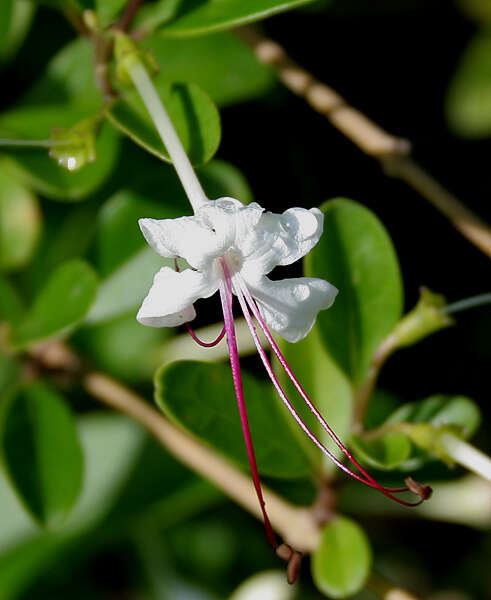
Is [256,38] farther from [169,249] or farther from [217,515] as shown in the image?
[217,515]

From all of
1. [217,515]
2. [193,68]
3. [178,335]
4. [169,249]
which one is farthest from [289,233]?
[217,515]

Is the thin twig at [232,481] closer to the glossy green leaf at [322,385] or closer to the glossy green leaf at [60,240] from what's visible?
the glossy green leaf at [322,385]

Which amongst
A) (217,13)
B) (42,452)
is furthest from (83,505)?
(217,13)

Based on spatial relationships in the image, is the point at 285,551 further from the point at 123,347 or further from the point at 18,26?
the point at 18,26

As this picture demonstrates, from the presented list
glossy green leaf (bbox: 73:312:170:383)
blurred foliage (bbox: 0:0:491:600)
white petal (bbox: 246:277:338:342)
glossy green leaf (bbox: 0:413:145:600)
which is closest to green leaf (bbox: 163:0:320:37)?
blurred foliage (bbox: 0:0:491:600)

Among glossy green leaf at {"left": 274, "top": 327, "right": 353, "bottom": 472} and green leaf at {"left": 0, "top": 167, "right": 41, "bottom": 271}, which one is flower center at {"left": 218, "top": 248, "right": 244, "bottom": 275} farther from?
green leaf at {"left": 0, "top": 167, "right": 41, "bottom": 271}

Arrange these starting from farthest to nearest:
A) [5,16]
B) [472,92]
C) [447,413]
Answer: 1. [472,92]
2. [5,16]
3. [447,413]
